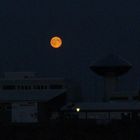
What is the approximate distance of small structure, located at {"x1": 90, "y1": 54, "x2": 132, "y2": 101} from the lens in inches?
4082

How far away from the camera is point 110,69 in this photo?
10475 cm

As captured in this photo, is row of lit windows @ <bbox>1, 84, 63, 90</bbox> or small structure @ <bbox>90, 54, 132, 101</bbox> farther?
row of lit windows @ <bbox>1, 84, 63, 90</bbox>

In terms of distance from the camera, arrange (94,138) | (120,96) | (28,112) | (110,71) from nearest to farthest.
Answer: (94,138) < (28,112) < (120,96) < (110,71)

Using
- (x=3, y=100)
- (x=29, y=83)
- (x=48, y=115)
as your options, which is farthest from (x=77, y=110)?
(x=29, y=83)

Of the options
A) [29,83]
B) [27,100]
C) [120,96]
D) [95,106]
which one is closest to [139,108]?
[95,106]

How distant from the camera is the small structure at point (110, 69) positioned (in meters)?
104

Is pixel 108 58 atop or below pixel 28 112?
atop

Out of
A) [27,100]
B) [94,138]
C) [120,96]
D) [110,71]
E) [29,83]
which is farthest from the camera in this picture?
[29,83]

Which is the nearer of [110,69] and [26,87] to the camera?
[110,69]

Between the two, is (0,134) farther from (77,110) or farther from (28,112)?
(77,110)

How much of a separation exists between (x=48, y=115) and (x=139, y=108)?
33.0 ft

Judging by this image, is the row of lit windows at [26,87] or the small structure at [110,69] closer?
the small structure at [110,69]

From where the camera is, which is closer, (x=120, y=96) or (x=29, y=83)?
(x=120, y=96)

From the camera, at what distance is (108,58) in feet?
357
